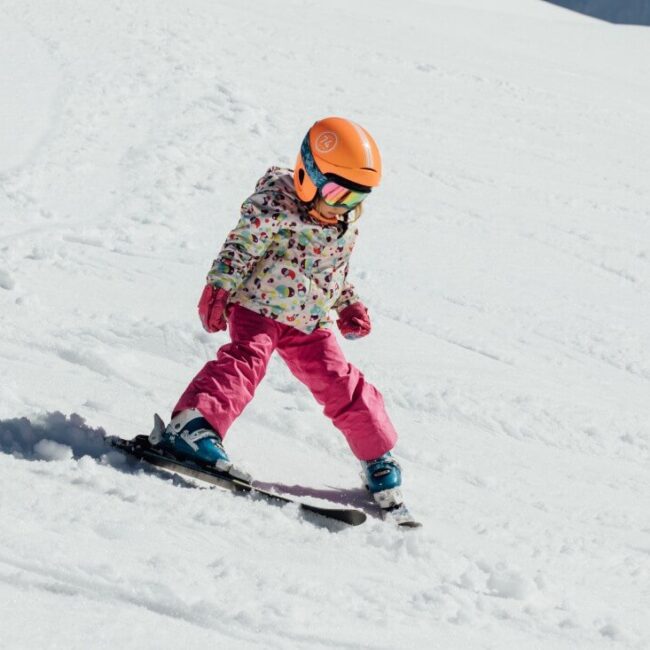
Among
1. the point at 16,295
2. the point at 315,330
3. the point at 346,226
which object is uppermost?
the point at 346,226

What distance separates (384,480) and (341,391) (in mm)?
349

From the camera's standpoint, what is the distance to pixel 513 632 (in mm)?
2715

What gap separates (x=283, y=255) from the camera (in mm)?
3484

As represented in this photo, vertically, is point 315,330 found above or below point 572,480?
above

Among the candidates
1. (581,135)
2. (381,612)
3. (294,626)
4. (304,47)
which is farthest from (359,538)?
(304,47)

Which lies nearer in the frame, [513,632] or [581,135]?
[513,632]

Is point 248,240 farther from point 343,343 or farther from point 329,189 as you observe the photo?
point 343,343

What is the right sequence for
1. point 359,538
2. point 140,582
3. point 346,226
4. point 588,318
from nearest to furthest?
point 140,582, point 359,538, point 346,226, point 588,318

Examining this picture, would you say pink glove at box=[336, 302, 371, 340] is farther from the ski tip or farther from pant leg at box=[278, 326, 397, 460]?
the ski tip

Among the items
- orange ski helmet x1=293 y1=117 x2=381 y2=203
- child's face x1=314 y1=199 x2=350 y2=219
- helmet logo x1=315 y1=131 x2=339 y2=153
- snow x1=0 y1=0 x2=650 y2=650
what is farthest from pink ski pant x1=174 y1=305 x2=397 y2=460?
helmet logo x1=315 y1=131 x2=339 y2=153

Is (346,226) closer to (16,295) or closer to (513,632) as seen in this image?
(513,632)

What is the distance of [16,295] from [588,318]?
11.9 ft

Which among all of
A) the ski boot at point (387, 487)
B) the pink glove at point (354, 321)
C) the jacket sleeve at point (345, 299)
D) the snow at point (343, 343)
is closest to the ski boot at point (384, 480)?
the ski boot at point (387, 487)

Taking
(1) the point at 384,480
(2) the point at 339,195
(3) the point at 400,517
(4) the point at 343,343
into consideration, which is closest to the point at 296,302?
(2) the point at 339,195
